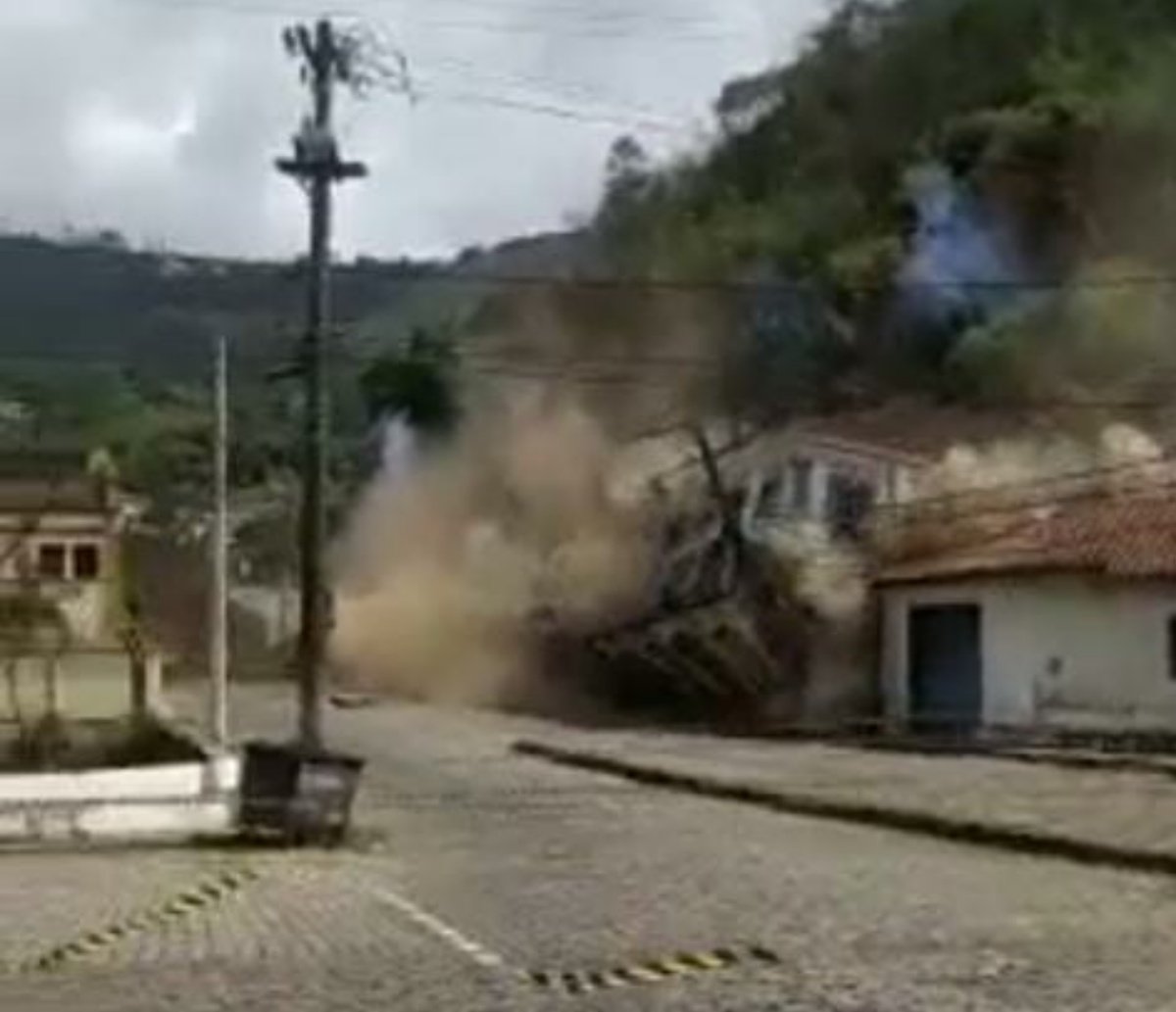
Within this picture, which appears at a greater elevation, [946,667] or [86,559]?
[86,559]

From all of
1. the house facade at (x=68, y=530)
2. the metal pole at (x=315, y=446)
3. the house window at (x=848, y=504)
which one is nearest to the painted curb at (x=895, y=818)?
the metal pole at (x=315, y=446)

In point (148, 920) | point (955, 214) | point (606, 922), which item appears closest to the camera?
point (606, 922)

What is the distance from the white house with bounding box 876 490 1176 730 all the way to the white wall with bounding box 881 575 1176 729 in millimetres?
24

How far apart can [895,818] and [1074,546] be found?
74.8 ft

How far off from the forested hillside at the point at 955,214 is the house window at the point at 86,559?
1692cm

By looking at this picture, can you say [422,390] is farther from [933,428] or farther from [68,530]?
[933,428]

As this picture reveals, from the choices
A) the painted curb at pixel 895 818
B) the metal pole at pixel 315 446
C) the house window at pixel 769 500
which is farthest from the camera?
the house window at pixel 769 500

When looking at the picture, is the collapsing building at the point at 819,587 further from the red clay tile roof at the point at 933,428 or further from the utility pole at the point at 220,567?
the utility pole at the point at 220,567

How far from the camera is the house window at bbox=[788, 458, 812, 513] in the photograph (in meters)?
63.5

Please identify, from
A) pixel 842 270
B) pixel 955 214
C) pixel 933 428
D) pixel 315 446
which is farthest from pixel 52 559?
pixel 315 446

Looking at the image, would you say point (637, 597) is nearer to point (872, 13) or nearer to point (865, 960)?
point (872, 13)

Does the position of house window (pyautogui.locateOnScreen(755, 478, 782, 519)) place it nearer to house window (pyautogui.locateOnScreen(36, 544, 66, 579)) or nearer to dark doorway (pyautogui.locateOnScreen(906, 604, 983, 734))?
dark doorway (pyautogui.locateOnScreen(906, 604, 983, 734))

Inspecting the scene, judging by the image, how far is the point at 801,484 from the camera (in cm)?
6419

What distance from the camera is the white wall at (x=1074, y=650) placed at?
51406 mm
